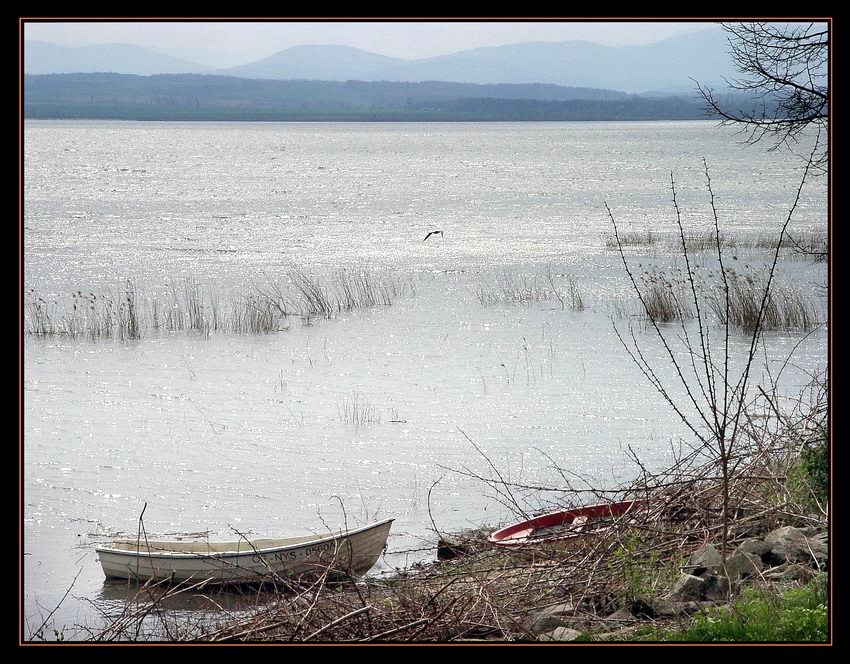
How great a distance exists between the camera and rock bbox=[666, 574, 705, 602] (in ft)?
20.3

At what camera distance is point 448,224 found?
144 feet

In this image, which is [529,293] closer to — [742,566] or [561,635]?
[742,566]

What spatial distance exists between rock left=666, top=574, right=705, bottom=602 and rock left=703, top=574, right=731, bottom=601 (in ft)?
0.10

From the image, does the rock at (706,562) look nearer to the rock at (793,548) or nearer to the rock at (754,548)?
the rock at (754,548)

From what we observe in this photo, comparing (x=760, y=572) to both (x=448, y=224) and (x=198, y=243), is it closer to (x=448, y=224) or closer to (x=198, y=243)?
(x=198, y=243)

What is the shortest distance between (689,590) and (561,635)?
91 centimetres

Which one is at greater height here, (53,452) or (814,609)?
(814,609)

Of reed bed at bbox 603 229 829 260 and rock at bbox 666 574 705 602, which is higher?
rock at bbox 666 574 705 602

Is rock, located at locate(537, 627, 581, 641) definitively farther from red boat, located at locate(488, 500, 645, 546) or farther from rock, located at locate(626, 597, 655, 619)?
red boat, located at locate(488, 500, 645, 546)

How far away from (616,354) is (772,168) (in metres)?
61.6

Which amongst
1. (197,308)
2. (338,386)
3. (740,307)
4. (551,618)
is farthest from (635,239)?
(551,618)

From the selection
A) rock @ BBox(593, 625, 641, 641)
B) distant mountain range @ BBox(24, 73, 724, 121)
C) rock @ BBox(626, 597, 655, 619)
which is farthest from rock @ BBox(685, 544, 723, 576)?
distant mountain range @ BBox(24, 73, 724, 121)
